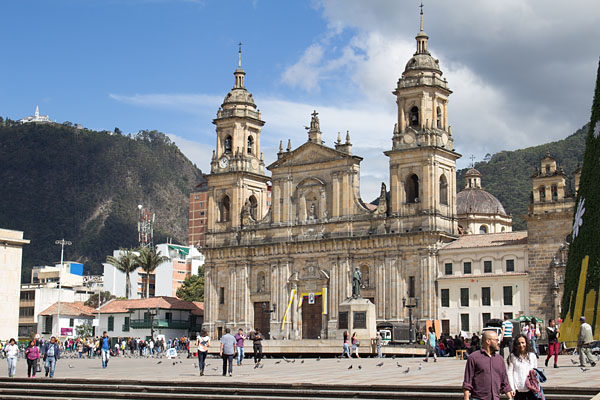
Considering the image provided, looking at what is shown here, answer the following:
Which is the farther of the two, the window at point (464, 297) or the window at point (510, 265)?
the window at point (464, 297)

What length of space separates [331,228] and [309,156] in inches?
245

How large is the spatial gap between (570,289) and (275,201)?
126 ft

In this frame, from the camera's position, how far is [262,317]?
7056 centimetres

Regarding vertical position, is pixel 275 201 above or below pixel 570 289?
above

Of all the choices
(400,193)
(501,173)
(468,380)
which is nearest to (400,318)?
(400,193)

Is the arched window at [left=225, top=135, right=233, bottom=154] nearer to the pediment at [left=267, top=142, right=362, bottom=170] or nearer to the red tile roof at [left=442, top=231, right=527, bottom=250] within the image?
the pediment at [left=267, top=142, right=362, bottom=170]

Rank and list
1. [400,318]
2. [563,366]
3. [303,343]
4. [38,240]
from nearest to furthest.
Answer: [563,366]
[303,343]
[400,318]
[38,240]

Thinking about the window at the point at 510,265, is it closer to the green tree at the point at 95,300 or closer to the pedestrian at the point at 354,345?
the pedestrian at the point at 354,345

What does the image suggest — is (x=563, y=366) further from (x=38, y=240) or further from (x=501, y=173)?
(x=38, y=240)

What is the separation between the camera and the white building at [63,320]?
8931 centimetres

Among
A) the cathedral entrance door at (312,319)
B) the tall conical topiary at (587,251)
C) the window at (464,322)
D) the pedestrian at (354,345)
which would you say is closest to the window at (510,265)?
the window at (464,322)

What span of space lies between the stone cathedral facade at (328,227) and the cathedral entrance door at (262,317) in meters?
0.08

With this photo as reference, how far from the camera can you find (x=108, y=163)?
19625 centimetres

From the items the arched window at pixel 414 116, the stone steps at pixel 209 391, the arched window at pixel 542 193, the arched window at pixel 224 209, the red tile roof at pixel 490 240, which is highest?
the arched window at pixel 414 116
